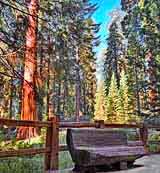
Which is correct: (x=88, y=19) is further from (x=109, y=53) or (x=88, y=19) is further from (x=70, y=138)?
(x=70, y=138)

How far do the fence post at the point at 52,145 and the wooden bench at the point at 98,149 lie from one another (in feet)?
1.37

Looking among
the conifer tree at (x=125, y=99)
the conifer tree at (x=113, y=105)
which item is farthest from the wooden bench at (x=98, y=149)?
the conifer tree at (x=113, y=105)

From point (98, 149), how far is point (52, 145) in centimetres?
121

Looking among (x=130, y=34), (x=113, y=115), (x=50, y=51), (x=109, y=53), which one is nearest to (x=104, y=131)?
(x=50, y=51)

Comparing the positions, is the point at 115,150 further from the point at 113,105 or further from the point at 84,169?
the point at 113,105

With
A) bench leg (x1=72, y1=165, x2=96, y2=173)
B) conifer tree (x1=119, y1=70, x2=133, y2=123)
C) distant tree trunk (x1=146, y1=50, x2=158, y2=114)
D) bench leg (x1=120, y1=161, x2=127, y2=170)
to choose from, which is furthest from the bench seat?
conifer tree (x1=119, y1=70, x2=133, y2=123)

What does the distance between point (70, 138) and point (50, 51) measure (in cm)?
247

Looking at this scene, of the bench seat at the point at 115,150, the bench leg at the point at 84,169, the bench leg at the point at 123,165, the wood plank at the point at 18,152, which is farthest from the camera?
the bench leg at the point at 123,165

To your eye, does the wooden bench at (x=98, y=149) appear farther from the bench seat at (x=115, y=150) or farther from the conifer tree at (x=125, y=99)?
the conifer tree at (x=125, y=99)

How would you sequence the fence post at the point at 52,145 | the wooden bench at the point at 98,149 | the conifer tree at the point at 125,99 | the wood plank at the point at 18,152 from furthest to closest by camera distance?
the conifer tree at the point at 125,99
the fence post at the point at 52,145
the wooden bench at the point at 98,149
the wood plank at the point at 18,152

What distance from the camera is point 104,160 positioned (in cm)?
952

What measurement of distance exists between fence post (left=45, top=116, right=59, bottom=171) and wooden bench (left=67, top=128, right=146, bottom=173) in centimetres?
42

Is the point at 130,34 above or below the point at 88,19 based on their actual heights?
below

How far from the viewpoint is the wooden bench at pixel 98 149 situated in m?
9.22
